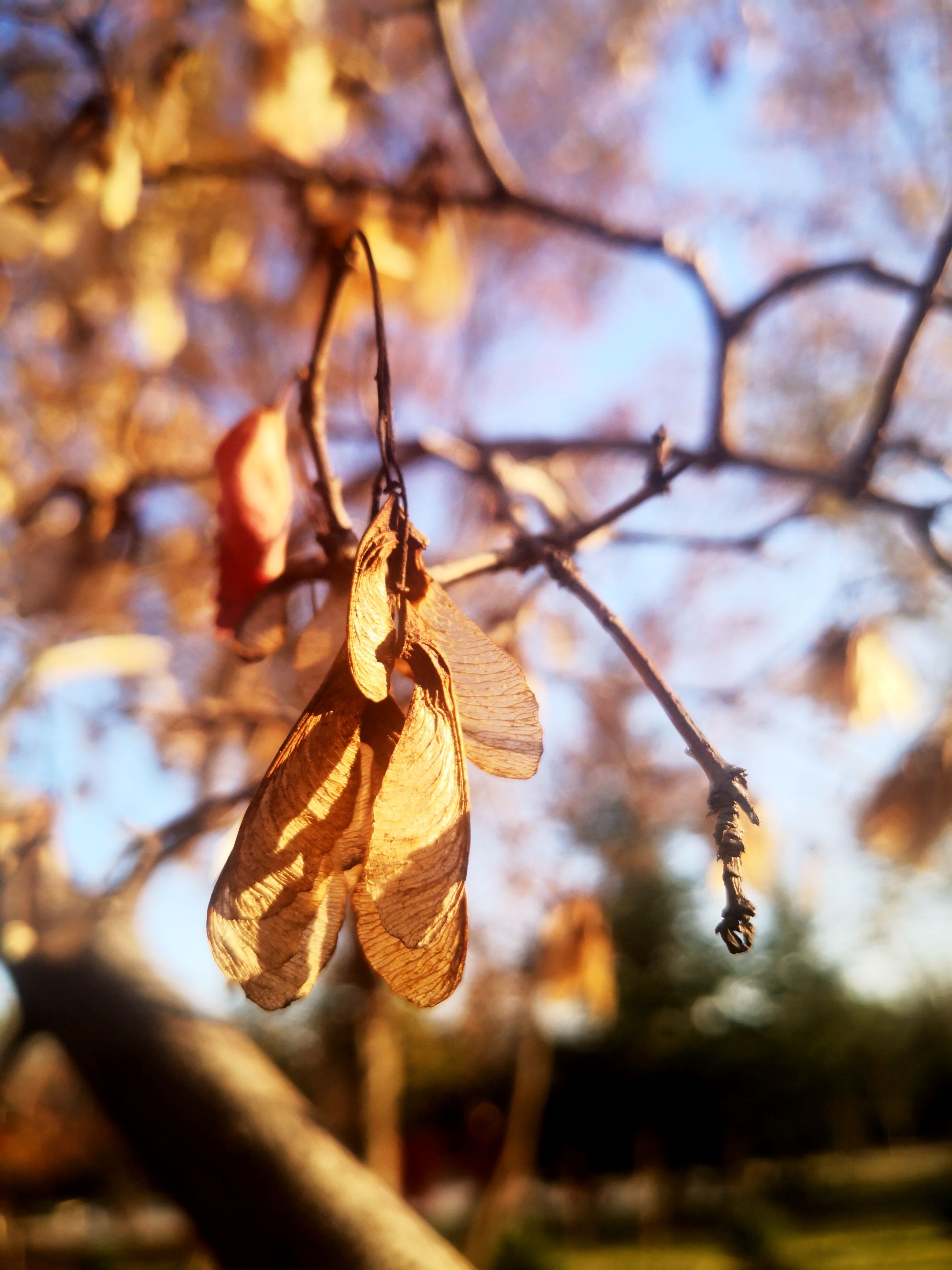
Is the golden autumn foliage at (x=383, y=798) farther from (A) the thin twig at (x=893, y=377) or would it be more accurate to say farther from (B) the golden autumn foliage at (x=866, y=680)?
(B) the golden autumn foliage at (x=866, y=680)

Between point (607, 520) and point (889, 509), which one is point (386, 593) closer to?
point (607, 520)

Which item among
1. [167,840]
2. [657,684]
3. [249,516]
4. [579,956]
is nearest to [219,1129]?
[167,840]

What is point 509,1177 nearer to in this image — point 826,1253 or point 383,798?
point 383,798

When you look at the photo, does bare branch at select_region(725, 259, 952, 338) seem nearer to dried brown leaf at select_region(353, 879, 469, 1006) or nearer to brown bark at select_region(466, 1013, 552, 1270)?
dried brown leaf at select_region(353, 879, 469, 1006)

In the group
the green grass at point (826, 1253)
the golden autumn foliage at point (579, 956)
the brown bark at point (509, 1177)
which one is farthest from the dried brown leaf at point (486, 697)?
the green grass at point (826, 1253)

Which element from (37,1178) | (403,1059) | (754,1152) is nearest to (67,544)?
(403,1059)

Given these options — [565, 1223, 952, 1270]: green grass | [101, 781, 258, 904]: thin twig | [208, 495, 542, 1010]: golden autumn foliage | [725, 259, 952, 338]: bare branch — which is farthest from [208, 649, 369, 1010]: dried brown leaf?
[565, 1223, 952, 1270]: green grass
